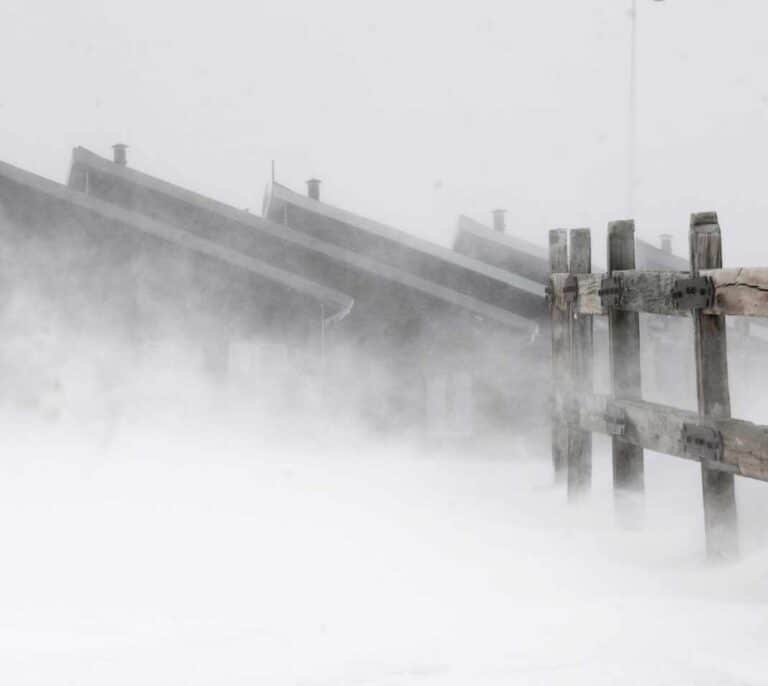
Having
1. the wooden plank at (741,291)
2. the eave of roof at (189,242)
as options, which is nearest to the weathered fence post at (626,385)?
the wooden plank at (741,291)

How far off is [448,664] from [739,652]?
1049 millimetres

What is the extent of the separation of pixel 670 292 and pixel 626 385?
1.06m

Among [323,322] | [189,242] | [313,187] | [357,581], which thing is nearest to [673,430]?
[357,581]

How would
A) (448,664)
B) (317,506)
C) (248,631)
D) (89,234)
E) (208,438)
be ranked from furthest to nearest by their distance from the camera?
(89,234) < (208,438) < (317,506) < (248,631) < (448,664)

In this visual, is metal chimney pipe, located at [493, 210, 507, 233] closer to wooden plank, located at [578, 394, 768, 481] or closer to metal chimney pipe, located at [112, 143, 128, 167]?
metal chimney pipe, located at [112, 143, 128, 167]

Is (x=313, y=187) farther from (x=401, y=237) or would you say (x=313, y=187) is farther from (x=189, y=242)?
(x=189, y=242)

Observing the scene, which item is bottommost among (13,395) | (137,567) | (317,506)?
(137,567)

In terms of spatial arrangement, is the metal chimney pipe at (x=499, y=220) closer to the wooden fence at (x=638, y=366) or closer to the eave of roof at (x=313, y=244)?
the eave of roof at (x=313, y=244)

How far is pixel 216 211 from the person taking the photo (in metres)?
14.2

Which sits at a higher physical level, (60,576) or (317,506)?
(317,506)

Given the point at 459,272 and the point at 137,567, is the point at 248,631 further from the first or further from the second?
the point at 459,272

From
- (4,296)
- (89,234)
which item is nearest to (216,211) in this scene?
(89,234)

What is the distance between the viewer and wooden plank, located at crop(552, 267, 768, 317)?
14.5ft

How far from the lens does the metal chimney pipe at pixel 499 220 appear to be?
65.0 feet
